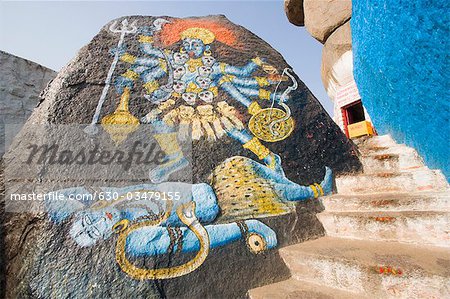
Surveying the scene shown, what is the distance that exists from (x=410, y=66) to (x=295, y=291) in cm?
219

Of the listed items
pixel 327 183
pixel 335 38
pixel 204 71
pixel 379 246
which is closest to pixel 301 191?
pixel 327 183

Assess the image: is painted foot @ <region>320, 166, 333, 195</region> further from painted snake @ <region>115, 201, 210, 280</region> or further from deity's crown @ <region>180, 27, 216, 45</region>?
deity's crown @ <region>180, 27, 216, 45</region>

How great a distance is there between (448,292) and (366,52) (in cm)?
281

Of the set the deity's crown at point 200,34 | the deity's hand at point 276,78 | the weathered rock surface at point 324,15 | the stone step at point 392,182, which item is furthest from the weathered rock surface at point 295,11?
the stone step at point 392,182

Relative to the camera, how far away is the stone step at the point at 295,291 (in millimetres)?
1506

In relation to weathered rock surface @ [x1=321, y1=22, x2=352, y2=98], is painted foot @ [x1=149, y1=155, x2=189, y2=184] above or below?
below

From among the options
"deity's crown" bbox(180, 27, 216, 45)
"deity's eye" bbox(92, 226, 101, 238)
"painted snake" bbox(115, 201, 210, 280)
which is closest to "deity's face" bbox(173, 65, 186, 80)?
Answer: "deity's crown" bbox(180, 27, 216, 45)

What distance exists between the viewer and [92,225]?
1789 mm

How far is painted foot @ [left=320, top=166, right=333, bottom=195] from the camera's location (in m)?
2.46

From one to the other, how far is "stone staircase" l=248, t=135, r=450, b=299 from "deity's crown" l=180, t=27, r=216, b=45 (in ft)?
8.28

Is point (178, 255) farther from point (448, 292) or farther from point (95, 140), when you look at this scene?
point (448, 292)

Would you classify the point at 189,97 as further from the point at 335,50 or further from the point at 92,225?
the point at 335,50

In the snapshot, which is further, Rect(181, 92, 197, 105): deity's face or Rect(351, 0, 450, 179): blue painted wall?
Rect(181, 92, 197, 105): deity's face

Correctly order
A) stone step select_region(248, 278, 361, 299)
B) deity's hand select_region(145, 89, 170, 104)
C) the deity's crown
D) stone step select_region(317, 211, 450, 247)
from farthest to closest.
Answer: the deity's crown → deity's hand select_region(145, 89, 170, 104) → stone step select_region(317, 211, 450, 247) → stone step select_region(248, 278, 361, 299)
